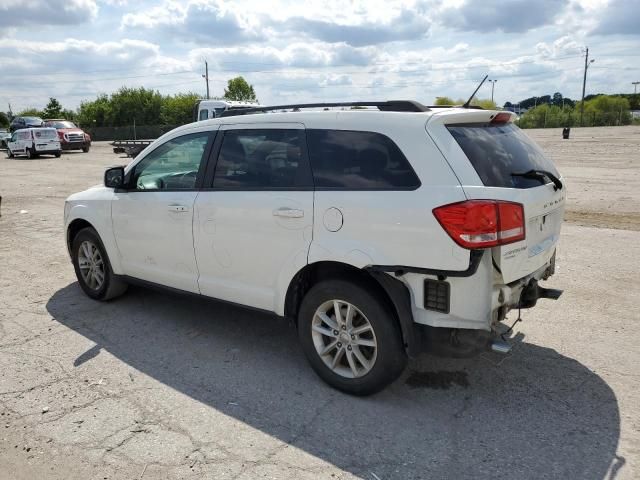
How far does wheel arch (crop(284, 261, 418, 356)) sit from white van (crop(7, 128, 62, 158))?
97.3 ft

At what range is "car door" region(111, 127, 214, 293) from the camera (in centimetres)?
452

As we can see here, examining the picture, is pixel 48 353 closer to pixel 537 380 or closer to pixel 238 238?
pixel 238 238

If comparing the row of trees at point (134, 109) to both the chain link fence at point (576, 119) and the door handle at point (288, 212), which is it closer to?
Answer: the chain link fence at point (576, 119)

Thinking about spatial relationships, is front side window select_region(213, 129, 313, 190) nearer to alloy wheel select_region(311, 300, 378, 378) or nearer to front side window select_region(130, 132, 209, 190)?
front side window select_region(130, 132, 209, 190)

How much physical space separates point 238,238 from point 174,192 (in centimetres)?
90

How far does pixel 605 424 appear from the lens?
129 inches

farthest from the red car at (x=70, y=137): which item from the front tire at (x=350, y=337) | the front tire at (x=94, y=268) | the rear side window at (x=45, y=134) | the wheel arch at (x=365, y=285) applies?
the front tire at (x=350, y=337)

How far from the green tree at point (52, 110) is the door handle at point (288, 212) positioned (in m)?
99.8

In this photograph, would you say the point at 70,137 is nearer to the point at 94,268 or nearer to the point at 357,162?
the point at 94,268

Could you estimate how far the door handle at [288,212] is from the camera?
3730mm

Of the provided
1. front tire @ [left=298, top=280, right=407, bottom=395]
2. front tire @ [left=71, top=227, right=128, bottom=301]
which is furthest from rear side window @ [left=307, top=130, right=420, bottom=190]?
front tire @ [left=71, top=227, right=128, bottom=301]

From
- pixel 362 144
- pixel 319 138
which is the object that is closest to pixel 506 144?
pixel 362 144

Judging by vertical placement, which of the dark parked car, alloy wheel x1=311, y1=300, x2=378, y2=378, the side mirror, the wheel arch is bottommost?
alloy wheel x1=311, y1=300, x2=378, y2=378

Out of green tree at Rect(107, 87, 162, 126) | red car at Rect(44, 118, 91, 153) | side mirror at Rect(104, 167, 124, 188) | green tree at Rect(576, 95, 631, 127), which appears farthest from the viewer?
green tree at Rect(107, 87, 162, 126)
